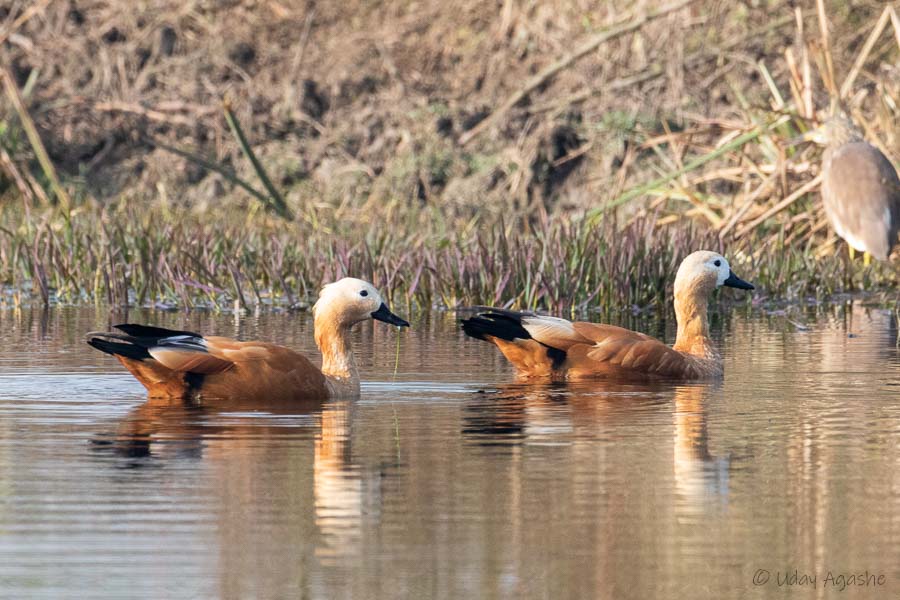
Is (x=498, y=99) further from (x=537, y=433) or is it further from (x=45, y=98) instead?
(x=537, y=433)

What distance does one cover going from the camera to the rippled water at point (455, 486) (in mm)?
4465

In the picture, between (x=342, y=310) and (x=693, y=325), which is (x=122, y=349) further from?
(x=693, y=325)

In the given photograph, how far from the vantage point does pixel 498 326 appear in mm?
8539

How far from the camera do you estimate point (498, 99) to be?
19.0 metres

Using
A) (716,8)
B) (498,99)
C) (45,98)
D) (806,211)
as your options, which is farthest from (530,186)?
(45,98)

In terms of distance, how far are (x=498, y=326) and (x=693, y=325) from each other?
1209 millimetres

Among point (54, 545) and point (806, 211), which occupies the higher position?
point (806, 211)

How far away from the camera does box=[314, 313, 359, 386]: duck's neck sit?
8.00m

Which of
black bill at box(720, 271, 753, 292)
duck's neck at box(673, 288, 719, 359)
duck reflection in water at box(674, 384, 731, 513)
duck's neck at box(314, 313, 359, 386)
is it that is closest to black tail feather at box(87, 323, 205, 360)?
duck's neck at box(314, 313, 359, 386)

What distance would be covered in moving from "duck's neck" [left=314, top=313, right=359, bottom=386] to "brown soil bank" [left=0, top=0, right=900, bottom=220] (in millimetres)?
8670

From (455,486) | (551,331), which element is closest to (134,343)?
(551,331)

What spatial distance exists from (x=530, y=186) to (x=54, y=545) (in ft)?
43.8

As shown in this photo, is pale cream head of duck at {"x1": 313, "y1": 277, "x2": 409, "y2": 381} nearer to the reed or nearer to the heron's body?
the reed

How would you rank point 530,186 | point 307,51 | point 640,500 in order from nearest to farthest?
point 640,500
point 530,186
point 307,51
